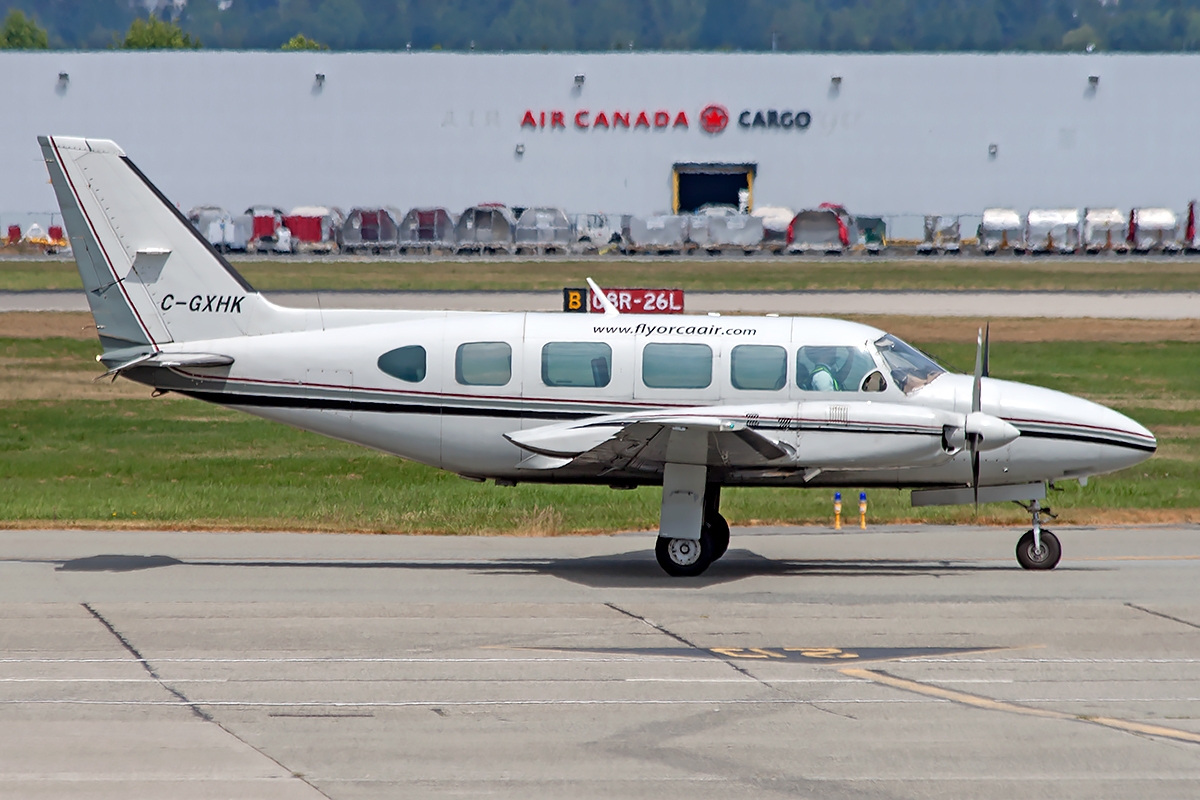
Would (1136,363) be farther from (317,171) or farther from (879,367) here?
(317,171)

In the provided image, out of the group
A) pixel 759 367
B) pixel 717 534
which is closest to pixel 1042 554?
pixel 717 534

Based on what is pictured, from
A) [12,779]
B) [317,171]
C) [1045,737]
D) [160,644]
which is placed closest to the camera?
[12,779]

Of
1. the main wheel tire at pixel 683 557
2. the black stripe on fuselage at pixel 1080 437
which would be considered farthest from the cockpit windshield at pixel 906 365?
the main wheel tire at pixel 683 557

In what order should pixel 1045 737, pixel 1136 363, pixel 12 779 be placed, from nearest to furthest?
pixel 12 779 < pixel 1045 737 < pixel 1136 363

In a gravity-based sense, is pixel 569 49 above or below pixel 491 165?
above

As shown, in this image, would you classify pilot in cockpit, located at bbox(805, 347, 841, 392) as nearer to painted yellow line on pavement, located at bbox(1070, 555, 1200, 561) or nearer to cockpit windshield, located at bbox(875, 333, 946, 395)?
cockpit windshield, located at bbox(875, 333, 946, 395)

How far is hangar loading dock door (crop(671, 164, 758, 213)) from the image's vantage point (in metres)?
92.8

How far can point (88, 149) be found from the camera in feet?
57.0

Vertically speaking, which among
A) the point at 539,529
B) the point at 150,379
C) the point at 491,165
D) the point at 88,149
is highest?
the point at 491,165

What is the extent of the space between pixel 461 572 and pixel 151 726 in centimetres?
660

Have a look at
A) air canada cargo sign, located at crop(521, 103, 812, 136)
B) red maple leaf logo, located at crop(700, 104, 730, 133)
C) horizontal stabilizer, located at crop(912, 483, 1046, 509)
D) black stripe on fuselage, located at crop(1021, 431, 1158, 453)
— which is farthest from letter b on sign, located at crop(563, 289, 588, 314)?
red maple leaf logo, located at crop(700, 104, 730, 133)

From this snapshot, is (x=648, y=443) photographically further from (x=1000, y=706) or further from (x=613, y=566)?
(x=1000, y=706)

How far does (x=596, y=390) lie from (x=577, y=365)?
36cm

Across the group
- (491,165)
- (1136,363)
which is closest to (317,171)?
(491,165)
